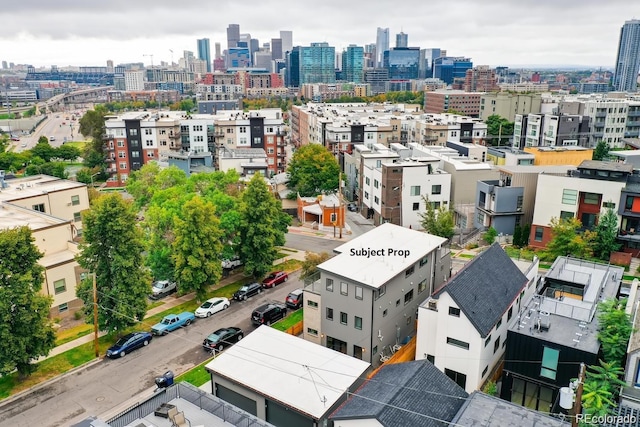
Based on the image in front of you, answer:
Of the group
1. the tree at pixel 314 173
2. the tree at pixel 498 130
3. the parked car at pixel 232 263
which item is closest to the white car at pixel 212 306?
the parked car at pixel 232 263

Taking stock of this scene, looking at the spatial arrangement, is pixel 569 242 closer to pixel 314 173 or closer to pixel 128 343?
pixel 128 343

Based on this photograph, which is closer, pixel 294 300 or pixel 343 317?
pixel 343 317

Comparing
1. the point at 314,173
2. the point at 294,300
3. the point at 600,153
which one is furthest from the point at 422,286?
the point at 600,153

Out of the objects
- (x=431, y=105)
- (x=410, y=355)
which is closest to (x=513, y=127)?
(x=431, y=105)

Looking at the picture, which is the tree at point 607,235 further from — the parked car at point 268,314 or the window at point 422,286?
the parked car at point 268,314

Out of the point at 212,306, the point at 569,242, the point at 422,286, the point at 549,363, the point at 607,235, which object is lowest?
the point at 212,306
